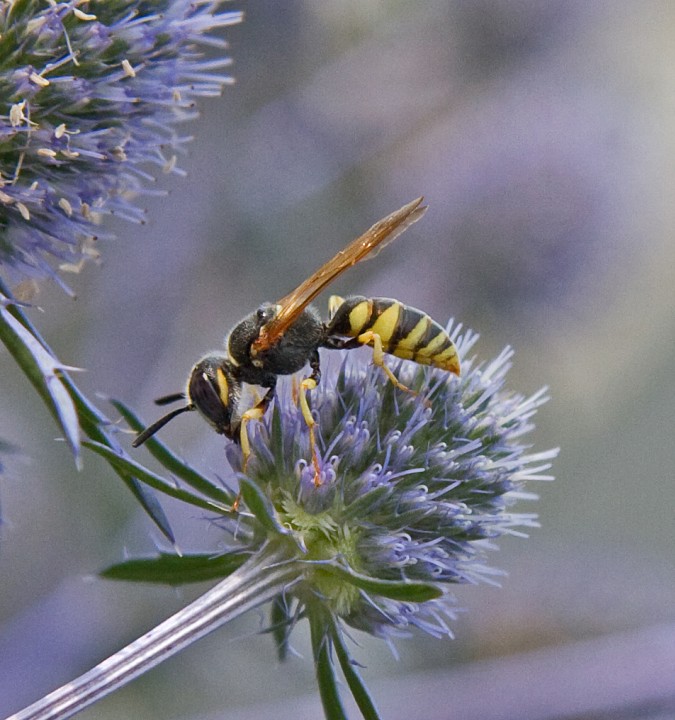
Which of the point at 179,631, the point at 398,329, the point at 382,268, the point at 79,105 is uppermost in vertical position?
the point at 382,268

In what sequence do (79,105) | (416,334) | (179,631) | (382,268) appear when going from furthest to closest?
(382,268)
(416,334)
(79,105)
(179,631)

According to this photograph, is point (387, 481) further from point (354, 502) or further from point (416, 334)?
point (416, 334)

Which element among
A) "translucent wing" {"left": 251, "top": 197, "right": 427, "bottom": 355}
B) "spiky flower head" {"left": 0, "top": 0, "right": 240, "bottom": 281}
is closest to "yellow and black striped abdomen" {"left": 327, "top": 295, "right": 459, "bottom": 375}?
"translucent wing" {"left": 251, "top": 197, "right": 427, "bottom": 355}

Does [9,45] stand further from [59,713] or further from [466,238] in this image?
[466,238]

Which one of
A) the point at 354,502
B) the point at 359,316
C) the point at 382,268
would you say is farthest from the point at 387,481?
the point at 382,268

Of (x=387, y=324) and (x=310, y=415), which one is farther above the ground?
(x=387, y=324)

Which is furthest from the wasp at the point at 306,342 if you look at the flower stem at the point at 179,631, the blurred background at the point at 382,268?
the blurred background at the point at 382,268

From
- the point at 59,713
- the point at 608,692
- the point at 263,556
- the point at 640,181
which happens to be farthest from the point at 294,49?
the point at 59,713
